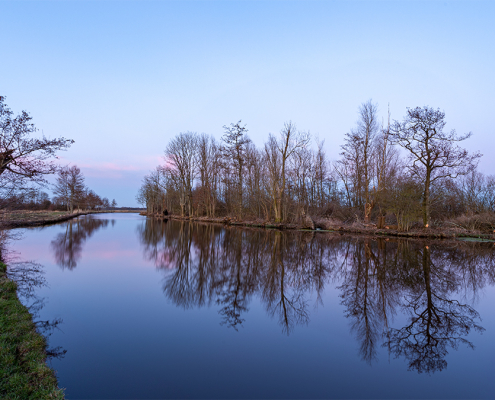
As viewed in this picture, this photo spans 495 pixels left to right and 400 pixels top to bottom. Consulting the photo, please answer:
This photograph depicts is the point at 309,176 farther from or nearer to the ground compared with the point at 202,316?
farther from the ground

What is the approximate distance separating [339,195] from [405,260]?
2572 centimetres

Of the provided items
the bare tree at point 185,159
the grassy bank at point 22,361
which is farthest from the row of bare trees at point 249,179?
the grassy bank at point 22,361

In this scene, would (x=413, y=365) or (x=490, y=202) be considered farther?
(x=490, y=202)

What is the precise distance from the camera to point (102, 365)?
3756 millimetres

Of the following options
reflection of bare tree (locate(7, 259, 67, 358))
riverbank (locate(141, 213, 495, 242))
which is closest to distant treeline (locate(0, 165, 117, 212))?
reflection of bare tree (locate(7, 259, 67, 358))

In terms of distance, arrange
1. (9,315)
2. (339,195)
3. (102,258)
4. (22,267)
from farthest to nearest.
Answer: (339,195) → (102,258) → (22,267) → (9,315)

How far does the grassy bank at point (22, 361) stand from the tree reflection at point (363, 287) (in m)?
2.90

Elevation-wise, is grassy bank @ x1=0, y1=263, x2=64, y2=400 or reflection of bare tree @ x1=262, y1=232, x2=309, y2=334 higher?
grassy bank @ x1=0, y1=263, x2=64, y2=400

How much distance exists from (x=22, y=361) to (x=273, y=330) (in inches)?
144

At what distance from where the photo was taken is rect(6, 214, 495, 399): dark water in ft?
11.2

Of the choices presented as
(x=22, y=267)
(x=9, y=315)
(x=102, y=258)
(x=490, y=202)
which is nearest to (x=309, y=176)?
(x=490, y=202)

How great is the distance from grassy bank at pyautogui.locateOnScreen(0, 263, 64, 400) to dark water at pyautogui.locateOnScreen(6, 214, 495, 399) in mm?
304

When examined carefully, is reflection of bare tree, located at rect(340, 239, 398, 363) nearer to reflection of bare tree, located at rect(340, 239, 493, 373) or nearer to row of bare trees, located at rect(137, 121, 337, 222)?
reflection of bare tree, located at rect(340, 239, 493, 373)

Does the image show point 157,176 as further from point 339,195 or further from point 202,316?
point 202,316
